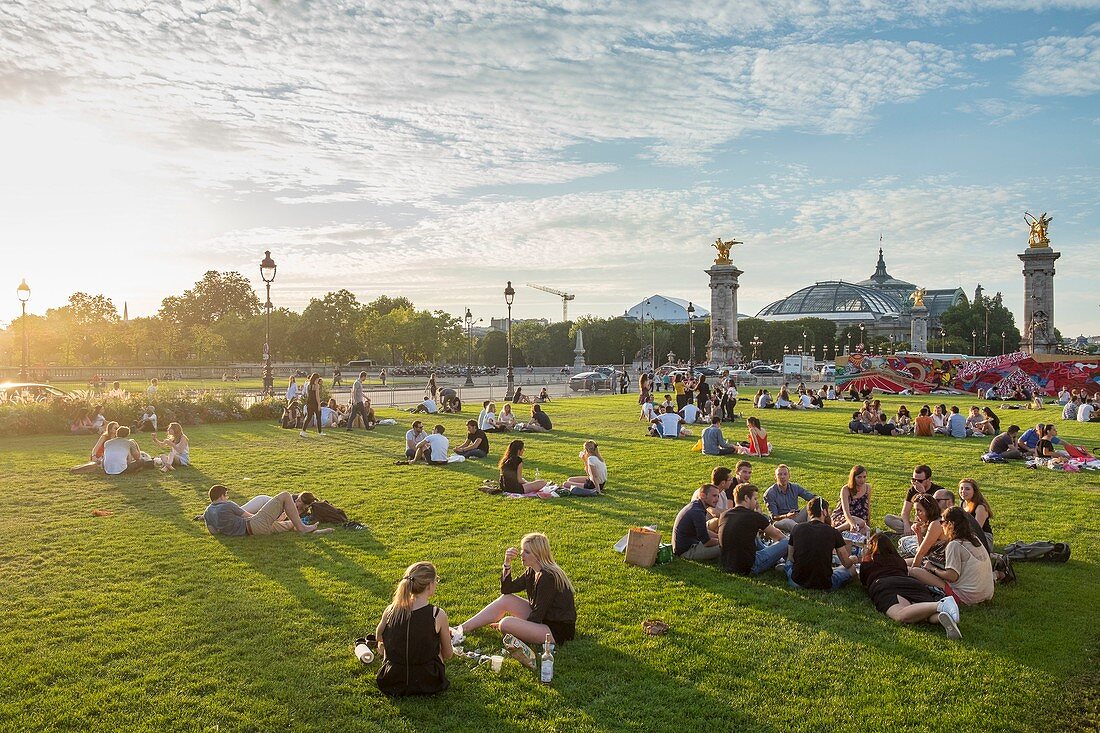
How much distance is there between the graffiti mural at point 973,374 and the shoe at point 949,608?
37.4 metres

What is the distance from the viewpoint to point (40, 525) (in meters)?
11.2

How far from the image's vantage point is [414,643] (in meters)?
6.01

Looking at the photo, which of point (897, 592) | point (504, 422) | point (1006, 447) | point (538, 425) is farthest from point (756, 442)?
point (897, 592)

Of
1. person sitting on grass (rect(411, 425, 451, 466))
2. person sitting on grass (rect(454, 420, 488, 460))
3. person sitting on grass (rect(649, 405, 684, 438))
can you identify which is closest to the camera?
person sitting on grass (rect(411, 425, 451, 466))

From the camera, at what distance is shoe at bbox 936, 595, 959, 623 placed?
7305mm

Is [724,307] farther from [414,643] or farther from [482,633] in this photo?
[414,643]

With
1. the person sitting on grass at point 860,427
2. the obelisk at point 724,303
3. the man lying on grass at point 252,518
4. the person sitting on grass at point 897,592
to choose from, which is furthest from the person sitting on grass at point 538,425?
the obelisk at point 724,303

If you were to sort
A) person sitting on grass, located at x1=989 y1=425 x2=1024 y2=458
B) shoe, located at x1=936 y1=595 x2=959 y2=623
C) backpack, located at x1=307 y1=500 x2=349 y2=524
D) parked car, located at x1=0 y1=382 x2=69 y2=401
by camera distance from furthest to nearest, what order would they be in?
parked car, located at x1=0 y1=382 x2=69 y2=401 < person sitting on grass, located at x1=989 y1=425 x2=1024 y2=458 < backpack, located at x1=307 y1=500 x2=349 y2=524 < shoe, located at x1=936 y1=595 x2=959 y2=623

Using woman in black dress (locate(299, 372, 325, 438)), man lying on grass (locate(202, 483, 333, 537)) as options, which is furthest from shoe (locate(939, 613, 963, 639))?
woman in black dress (locate(299, 372, 325, 438))

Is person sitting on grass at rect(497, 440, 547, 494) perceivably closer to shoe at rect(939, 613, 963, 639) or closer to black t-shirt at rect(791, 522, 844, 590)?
black t-shirt at rect(791, 522, 844, 590)

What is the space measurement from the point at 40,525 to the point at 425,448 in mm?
7634

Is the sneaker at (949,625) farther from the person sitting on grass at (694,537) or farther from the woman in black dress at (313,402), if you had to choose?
the woman in black dress at (313,402)

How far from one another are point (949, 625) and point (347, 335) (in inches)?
3969

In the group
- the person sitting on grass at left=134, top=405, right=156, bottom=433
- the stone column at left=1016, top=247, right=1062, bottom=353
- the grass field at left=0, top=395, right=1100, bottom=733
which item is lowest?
the grass field at left=0, top=395, right=1100, bottom=733
